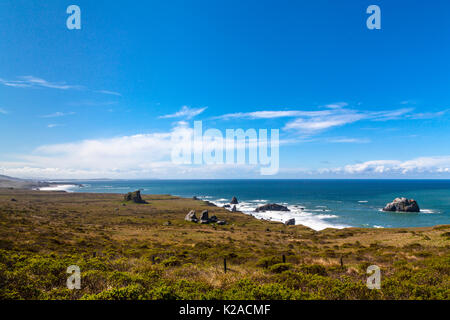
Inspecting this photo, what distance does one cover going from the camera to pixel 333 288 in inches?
412

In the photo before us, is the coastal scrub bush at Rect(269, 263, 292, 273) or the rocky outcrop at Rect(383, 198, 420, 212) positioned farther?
the rocky outcrop at Rect(383, 198, 420, 212)

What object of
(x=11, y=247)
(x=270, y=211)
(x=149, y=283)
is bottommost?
(x=270, y=211)

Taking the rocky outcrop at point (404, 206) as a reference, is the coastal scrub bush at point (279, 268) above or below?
above

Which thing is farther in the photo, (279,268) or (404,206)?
(404,206)

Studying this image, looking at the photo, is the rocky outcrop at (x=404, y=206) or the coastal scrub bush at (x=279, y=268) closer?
the coastal scrub bush at (x=279, y=268)

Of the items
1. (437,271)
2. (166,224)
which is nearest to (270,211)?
(166,224)

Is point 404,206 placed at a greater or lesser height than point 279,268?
lesser

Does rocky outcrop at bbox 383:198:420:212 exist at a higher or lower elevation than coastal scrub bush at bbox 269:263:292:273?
lower
